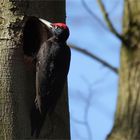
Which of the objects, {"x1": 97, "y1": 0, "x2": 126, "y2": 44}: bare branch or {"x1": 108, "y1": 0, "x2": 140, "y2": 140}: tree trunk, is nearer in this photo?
{"x1": 108, "y1": 0, "x2": 140, "y2": 140}: tree trunk

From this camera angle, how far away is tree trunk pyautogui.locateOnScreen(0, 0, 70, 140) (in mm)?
3705

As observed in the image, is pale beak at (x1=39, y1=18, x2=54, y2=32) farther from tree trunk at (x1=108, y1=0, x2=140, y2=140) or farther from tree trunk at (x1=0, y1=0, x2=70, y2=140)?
tree trunk at (x1=108, y1=0, x2=140, y2=140)

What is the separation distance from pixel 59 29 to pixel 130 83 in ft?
6.31

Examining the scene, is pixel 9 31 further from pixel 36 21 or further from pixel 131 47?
pixel 131 47

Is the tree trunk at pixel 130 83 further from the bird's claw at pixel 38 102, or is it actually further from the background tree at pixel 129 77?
the bird's claw at pixel 38 102

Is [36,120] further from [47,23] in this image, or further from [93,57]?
[93,57]

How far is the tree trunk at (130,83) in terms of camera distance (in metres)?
5.91

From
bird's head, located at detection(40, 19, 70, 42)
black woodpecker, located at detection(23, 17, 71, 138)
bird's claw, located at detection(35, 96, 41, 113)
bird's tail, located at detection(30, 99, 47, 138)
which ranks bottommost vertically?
bird's tail, located at detection(30, 99, 47, 138)

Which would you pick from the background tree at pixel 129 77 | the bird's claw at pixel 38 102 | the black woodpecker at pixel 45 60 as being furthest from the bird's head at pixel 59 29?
the background tree at pixel 129 77

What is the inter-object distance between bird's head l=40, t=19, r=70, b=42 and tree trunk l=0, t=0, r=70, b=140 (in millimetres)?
38

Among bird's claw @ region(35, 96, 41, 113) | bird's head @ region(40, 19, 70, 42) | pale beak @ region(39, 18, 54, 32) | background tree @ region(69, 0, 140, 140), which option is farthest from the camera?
background tree @ region(69, 0, 140, 140)

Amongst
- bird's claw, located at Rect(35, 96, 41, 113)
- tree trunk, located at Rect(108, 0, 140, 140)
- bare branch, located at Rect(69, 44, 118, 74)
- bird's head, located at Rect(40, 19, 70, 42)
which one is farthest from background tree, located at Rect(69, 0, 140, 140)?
bird's claw, located at Rect(35, 96, 41, 113)

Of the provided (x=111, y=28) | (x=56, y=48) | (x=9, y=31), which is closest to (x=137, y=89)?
(x=111, y=28)

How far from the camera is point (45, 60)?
4.25 meters
